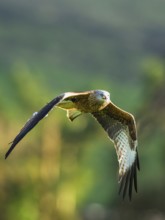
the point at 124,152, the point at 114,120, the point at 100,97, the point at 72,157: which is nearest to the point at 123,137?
the point at 124,152

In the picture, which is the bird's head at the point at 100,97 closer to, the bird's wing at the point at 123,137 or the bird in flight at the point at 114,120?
the bird in flight at the point at 114,120

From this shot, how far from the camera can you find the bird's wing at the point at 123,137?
10.4m

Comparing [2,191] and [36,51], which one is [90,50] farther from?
[2,191]

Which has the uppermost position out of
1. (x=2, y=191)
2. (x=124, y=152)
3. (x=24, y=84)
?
(x=124, y=152)

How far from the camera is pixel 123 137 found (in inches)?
424

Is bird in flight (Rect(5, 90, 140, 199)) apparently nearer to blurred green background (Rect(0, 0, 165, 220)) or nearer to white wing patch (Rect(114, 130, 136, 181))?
white wing patch (Rect(114, 130, 136, 181))

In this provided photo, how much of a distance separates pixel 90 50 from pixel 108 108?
70.4 meters

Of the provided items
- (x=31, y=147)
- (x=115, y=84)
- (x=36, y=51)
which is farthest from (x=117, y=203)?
(x=36, y=51)

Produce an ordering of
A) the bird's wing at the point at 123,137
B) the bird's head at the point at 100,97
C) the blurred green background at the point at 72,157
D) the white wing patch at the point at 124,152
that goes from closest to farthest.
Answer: the bird's head at the point at 100,97 → the bird's wing at the point at 123,137 → the white wing patch at the point at 124,152 → the blurred green background at the point at 72,157

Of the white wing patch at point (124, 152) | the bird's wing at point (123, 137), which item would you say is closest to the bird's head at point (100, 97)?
the bird's wing at point (123, 137)

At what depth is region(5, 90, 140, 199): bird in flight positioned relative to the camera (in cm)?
958

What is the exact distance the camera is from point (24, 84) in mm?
30625

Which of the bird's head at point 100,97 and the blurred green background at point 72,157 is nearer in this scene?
the bird's head at point 100,97

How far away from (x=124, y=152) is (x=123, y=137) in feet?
0.60
